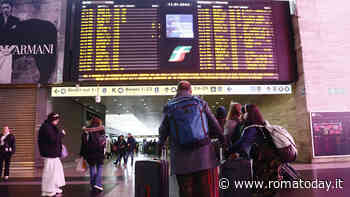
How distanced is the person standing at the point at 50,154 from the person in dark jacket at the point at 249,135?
4.00 m

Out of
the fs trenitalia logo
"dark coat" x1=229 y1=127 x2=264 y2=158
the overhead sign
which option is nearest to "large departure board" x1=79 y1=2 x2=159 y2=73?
the fs trenitalia logo

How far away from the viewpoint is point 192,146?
259 centimetres

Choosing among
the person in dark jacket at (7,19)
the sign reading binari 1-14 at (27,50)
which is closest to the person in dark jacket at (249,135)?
the sign reading binari 1-14 at (27,50)

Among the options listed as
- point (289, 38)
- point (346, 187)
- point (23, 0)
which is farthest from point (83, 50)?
point (346, 187)

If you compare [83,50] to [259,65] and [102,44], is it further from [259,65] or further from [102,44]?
[259,65]

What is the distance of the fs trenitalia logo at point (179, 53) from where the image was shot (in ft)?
31.0

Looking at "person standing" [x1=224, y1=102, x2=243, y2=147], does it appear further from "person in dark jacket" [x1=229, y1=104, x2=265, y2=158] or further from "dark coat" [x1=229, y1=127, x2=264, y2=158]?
"dark coat" [x1=229, y1=127, x2=264, y2=158]

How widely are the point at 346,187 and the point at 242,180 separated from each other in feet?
11.1

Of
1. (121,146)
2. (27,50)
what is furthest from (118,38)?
(121,146)

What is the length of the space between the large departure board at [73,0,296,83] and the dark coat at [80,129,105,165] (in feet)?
11.1

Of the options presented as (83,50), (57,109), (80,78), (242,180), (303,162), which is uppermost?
(83,50)

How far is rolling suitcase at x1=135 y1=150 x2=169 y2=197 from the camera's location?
3.15m

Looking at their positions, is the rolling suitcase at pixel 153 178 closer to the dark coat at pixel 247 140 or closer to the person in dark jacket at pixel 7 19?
the dark coat at pixel 247 140

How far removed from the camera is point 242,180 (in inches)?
125
